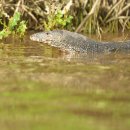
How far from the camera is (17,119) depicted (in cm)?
340

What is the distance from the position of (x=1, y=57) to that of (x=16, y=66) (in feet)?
2.24

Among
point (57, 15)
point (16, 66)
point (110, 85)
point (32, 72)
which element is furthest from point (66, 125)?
point (57, 15)

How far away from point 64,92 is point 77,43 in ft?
8.55

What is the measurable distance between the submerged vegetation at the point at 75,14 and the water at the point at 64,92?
5.83 ft

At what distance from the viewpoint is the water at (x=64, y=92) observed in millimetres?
3338

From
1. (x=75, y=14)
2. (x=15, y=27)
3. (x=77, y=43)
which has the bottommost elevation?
(x=77, y=43)

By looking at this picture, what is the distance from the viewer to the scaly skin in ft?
21.4

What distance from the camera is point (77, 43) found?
6.70 m

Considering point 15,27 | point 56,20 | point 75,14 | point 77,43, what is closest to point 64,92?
point 77,43

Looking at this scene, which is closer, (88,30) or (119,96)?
(119,96)

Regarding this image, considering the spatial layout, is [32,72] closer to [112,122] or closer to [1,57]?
[1,57]

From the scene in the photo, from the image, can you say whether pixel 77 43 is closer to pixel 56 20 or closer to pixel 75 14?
pixel 56 20

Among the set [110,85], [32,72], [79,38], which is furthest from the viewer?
[79,38]

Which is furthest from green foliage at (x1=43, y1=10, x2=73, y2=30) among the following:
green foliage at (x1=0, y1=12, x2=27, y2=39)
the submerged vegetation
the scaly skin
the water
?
the water
